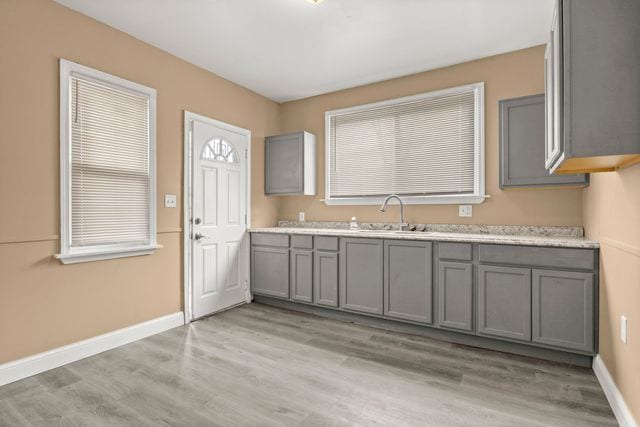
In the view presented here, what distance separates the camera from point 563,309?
2.50 m

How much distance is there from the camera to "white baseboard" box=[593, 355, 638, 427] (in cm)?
175

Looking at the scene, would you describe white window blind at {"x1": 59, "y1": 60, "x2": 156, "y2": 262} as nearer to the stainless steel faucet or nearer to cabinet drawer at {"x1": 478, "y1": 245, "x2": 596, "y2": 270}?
the stainless steel faucet

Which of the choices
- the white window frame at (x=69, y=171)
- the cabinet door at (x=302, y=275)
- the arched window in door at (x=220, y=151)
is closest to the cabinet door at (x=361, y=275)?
the cabinet door at (x=302, y=275)

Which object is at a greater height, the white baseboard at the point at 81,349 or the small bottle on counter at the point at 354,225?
the small bottle on counter at the point at 354,225

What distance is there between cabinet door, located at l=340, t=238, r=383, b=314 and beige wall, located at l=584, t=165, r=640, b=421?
5.47 ft

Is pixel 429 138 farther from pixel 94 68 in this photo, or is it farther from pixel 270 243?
pixel 94 68

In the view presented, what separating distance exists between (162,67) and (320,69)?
1.61 metres

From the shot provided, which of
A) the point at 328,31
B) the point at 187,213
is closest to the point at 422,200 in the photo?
the point at 328,31

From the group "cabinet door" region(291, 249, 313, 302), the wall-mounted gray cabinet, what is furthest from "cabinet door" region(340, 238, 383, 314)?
"cabinet door" region(291, 249, 313, 302)

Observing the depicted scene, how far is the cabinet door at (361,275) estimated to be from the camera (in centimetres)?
332

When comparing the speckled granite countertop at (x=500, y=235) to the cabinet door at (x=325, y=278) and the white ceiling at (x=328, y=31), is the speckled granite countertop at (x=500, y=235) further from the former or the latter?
the white ceiling at (x=328, y=31)

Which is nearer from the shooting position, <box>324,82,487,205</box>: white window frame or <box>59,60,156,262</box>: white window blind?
<box>59,60,156,262</box>: white window blind

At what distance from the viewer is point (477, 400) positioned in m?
2.07

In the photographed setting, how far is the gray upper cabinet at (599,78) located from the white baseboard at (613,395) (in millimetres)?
1310
